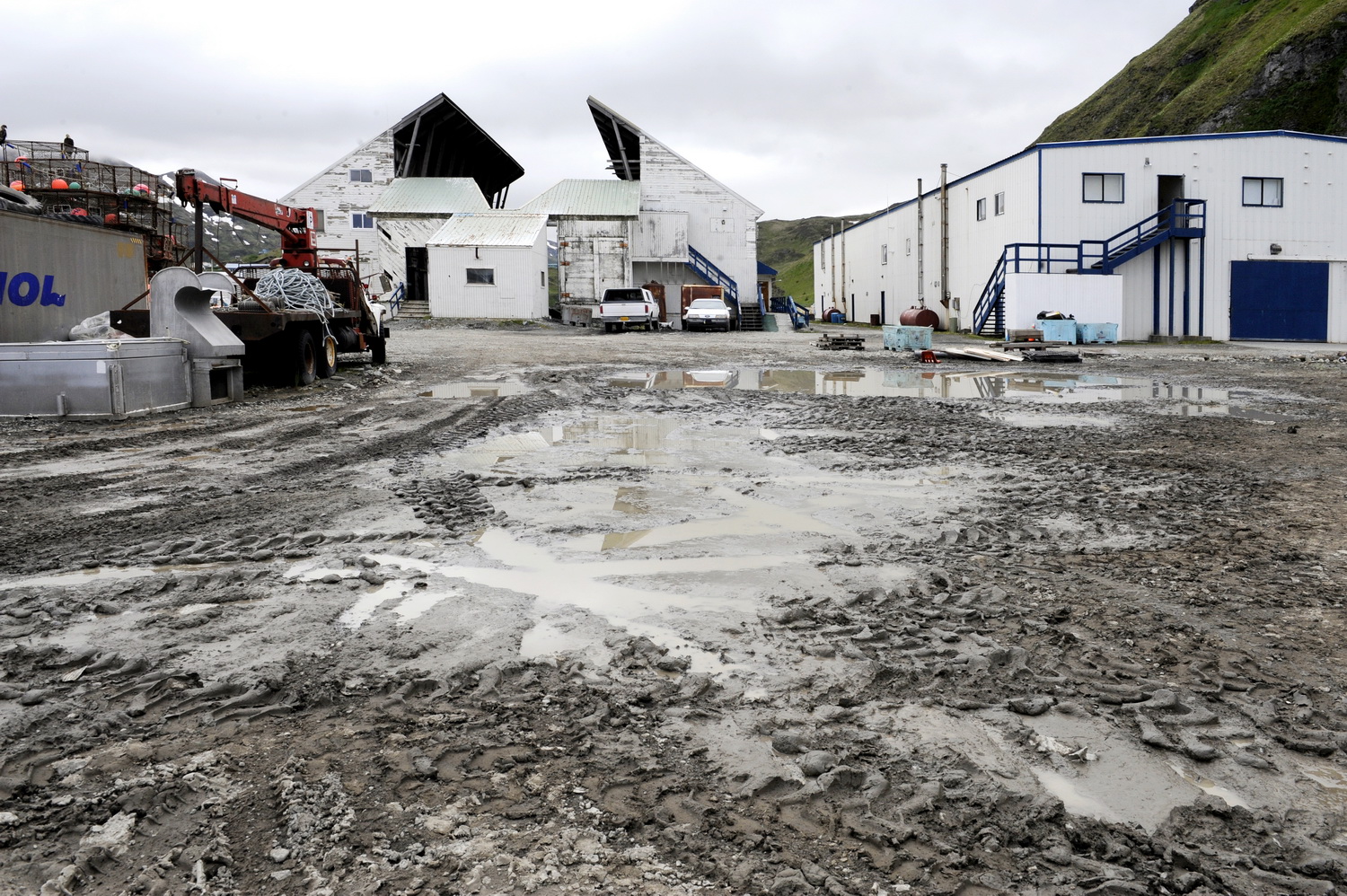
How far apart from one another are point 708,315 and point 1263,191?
21256 millimetres

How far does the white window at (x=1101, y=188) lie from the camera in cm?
3431

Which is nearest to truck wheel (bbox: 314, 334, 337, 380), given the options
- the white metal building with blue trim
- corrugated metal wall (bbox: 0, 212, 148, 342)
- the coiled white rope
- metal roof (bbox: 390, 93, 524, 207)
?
the coiled white rope

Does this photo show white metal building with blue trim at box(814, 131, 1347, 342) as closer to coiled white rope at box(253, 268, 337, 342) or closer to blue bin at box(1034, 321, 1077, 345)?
blue bin at box(1034, 321, 1077, 345)

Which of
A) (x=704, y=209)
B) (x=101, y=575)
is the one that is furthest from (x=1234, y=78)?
(x=101, y=575)

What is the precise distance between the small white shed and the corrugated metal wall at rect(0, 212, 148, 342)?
27158 mm

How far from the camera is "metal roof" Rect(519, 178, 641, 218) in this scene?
4794 cm

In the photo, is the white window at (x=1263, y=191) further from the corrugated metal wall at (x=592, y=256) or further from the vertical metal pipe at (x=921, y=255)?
the corrugated metal wall at (x=592, y=256)

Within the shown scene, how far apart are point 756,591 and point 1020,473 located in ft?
12.8

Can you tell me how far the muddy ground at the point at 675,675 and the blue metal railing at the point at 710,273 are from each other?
134ft

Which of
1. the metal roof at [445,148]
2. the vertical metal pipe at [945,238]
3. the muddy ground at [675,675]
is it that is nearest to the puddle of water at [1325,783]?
the muddy ground at [675,675]

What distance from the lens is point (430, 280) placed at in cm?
4509

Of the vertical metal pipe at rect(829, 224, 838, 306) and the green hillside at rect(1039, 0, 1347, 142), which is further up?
the green hillside at rect(1039, 0, 1347, 142)

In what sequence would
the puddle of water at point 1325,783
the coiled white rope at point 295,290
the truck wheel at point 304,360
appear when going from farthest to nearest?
the coiled white rope at point 295,290 < the truck wheel at point 304,360 < the puddle of water at point 1325,783

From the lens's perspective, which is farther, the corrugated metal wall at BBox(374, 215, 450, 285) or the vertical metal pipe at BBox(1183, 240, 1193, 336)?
the corrugated metal wall at BBox(374, 215, 450, 285)
